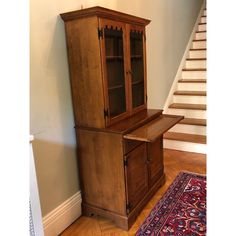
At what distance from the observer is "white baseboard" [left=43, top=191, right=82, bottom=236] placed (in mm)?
A: 1951

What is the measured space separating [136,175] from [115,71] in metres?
0.88

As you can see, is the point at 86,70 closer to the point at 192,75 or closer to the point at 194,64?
the point at 192,75

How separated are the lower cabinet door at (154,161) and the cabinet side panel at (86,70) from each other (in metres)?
0.68

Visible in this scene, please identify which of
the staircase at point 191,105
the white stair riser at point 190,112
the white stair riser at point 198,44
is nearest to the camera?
the staircase at point 191,105

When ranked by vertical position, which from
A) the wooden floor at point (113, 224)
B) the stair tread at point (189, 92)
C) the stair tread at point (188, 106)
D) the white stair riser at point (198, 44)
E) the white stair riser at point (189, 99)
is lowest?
the wooden floor at point (113, 224)

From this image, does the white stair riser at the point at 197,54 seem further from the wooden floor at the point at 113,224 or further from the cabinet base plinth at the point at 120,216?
the cabinet base plinth at the point at 120,216

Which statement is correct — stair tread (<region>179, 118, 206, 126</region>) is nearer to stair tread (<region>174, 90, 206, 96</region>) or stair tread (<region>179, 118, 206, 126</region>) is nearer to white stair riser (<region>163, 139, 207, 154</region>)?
white stair riser (<region>163, 139, 207, 154</region>)

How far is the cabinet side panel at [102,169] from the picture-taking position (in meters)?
1.98

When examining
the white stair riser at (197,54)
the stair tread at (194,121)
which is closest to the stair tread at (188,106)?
the stair tread at (194,121)

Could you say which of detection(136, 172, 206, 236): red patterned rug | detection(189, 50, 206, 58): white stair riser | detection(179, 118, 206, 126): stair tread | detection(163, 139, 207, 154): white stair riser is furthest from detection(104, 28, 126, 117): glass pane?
detection(189, 50, 206, 58): white stair riser

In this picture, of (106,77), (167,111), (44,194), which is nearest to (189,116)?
(167,111)

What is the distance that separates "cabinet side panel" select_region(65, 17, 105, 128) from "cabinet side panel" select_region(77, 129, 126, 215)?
0.40ft

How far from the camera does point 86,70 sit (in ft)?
6.35

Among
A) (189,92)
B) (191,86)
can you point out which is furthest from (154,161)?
(191,86)
